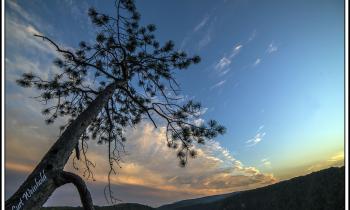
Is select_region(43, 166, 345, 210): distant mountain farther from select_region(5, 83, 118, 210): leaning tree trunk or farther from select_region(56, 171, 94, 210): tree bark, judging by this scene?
select_region(56, 171, 94, 210): tree bark

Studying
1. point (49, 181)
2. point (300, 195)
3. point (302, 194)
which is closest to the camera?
point (49, 181)

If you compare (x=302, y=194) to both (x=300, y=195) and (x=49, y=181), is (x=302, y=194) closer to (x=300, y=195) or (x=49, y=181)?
Answer: (x=300, y=195)

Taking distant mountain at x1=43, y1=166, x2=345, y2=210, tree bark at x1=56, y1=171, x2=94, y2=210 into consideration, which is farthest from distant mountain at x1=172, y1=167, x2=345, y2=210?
tree bark at x1=56, y1=171, x2=94, y2=210

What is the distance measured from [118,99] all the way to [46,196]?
4544 millimetres

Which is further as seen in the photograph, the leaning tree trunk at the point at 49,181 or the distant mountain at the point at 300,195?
the distant mountain at the point at 300,195

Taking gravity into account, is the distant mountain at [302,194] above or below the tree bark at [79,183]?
above

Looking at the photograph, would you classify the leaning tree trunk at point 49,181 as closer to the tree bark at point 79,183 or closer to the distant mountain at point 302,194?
the tree bark at point 79,183

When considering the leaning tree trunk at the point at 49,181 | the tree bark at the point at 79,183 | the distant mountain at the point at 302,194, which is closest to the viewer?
the leaning tree trunk at the point at 49,181

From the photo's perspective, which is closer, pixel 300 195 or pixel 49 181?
pixel 49 181

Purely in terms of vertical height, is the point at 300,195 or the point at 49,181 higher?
the point at 300,195

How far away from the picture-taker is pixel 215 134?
6273 mm

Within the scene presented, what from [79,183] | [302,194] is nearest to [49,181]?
[79,183]

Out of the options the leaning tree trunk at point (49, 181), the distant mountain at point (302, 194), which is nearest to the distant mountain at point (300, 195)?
the distant mountain at point (302, 194)

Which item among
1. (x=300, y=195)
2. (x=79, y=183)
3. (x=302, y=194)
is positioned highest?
(x=302, y=194)
